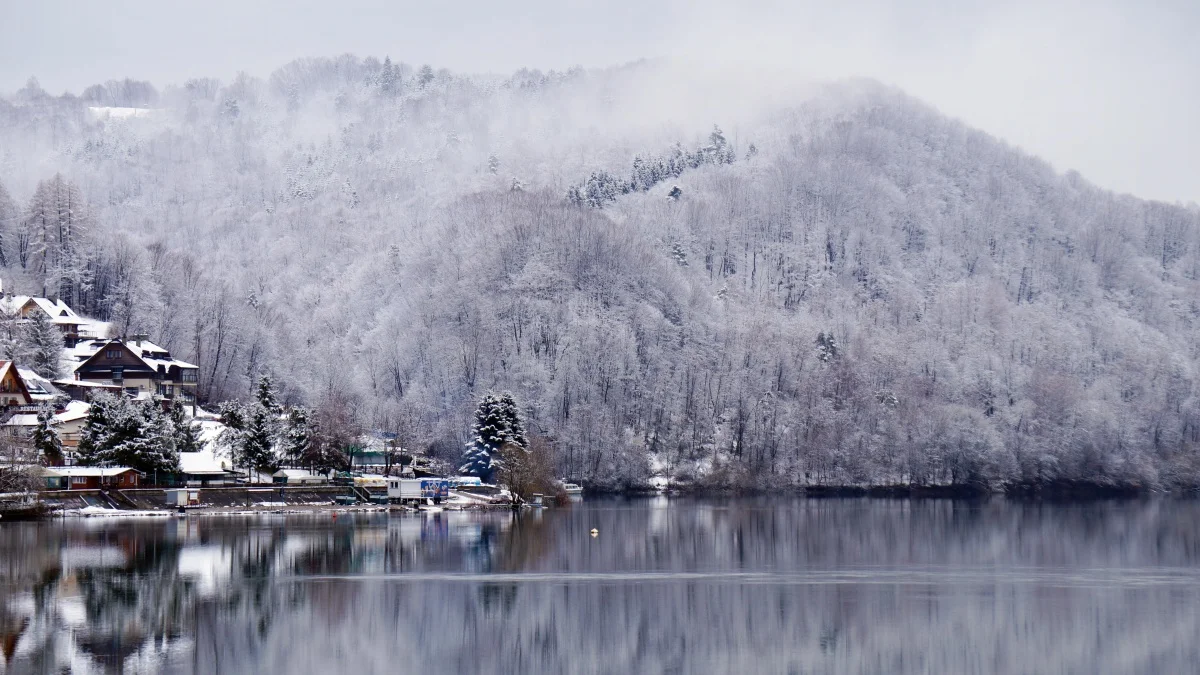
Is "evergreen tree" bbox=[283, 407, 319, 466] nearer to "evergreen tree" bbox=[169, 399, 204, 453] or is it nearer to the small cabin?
the small cabin

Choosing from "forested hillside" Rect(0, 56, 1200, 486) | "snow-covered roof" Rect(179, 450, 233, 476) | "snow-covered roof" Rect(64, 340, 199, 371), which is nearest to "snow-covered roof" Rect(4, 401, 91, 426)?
"snow-covered roof" Rect(179, 450, 233, 476)

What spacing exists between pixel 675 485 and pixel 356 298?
2123 inches

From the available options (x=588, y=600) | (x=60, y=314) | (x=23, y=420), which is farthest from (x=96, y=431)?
(x=588, y=600)

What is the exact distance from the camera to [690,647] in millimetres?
35094

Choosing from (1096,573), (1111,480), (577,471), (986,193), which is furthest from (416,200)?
A: (1096,573)

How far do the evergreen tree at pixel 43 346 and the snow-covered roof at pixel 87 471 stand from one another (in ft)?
79.7

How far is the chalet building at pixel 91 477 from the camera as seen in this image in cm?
7725

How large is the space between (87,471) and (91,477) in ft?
1.42

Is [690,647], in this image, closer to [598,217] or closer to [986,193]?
A: [598,217]

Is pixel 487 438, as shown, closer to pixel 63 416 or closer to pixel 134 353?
pixel 63 416

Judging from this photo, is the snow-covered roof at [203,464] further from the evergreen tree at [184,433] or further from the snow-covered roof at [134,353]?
the snow-covered roof at [134,353]

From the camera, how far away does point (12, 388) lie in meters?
89.8

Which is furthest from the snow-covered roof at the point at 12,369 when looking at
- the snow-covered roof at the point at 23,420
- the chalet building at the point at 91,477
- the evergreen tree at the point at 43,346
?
the chalet building at the point at 91,477

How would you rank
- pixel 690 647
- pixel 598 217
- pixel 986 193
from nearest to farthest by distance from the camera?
pixel 690 647
pixel 598 217
pixel 986 193
